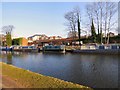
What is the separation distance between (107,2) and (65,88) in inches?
1635

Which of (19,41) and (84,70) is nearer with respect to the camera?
(84,70)

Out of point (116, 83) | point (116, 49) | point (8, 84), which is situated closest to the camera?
point (8, 84)

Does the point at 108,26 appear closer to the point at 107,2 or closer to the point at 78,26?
the point at 107,2

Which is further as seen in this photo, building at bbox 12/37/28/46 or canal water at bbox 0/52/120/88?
building at bbox 12/37/28/46

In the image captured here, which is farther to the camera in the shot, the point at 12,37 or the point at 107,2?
the point at 12,37

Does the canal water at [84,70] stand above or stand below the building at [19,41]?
below

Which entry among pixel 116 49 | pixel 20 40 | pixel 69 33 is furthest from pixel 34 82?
pixel 20 40

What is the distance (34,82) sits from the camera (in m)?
12.4

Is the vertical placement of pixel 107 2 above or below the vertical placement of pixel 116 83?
above

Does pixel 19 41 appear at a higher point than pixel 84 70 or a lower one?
higher

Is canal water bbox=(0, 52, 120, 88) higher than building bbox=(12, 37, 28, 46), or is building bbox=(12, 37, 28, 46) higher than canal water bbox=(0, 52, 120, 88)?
building bbox=(12, 37, 28, 46)

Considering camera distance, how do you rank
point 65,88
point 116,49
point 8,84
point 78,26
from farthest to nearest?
point 78,26 → point 116,49 → point 8,84 → point 65,88

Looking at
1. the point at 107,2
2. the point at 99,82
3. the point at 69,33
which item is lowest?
the point at 99,82

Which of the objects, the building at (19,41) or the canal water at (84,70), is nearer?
the canal water at (84,70)
